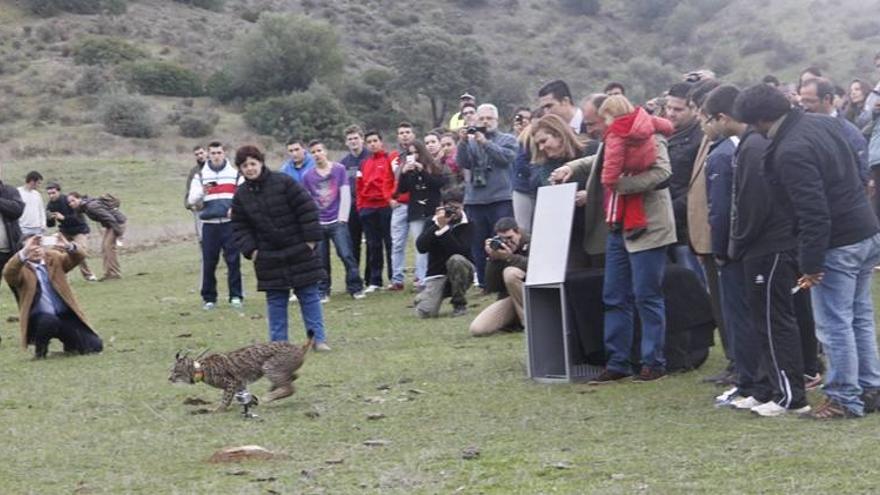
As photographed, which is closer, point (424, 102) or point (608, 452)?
point (608, 452)

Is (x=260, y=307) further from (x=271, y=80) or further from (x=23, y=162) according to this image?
(x=271, y=80)

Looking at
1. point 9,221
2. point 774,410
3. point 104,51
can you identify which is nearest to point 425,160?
point 9,221

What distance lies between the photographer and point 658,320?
10.5m

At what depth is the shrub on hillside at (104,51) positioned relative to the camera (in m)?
70.8

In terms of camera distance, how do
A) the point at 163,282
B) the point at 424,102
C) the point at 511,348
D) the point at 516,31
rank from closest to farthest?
1. the point at 511,348
2. the point at 163,282
3. the point at 424,102
4. the point at 516,31

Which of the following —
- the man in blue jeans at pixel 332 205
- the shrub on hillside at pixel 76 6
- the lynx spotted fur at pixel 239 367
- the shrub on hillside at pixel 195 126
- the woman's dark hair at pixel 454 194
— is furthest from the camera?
the shrub on hillside at pixel 76 6

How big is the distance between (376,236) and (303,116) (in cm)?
4421

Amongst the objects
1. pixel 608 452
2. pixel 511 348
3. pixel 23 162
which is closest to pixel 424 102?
pixel 23 162

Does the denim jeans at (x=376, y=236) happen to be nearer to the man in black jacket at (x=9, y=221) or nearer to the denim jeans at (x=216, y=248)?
the denim jeans at (x=216, y=248)

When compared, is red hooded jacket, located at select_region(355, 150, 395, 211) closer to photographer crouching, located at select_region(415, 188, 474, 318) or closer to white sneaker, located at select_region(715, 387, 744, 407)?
photographer crouching, located at select_region(415, 188, 474, 318)

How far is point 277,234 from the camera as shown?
42.0 ft

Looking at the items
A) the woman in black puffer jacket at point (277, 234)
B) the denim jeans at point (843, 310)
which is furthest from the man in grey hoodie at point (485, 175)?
the denim jeans at point (843, 310)

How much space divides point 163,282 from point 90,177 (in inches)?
850

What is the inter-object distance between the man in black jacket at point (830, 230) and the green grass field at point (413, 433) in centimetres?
34
